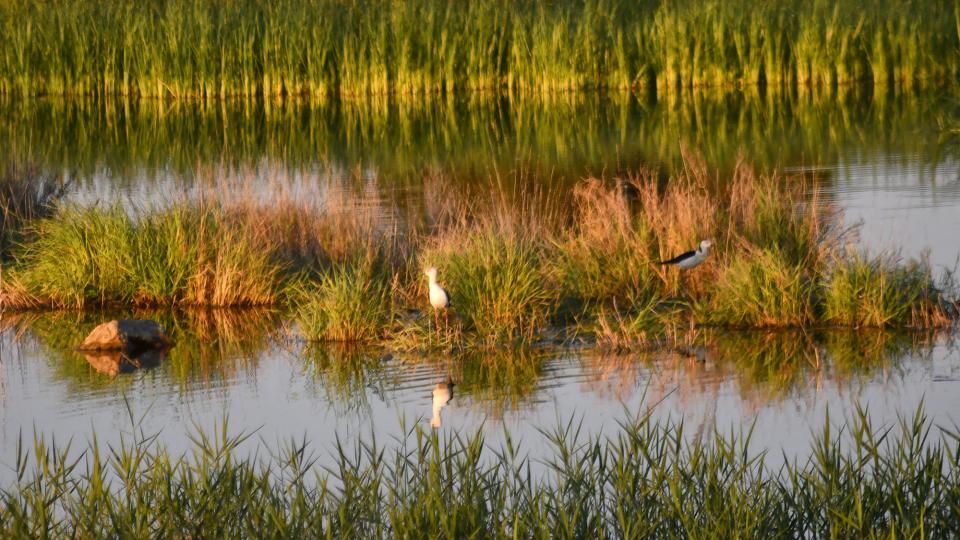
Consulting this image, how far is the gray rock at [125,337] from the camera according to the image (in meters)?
11.4

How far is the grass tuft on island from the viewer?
35.9 feet

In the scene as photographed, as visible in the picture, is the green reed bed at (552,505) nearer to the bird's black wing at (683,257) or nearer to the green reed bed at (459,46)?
the bird's black wing at (683,257)

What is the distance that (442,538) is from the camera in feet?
20.7

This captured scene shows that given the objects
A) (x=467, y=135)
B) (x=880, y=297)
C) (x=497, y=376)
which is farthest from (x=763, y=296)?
(x=467, y=135)

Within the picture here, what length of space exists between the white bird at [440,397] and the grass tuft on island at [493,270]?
3.02 ft

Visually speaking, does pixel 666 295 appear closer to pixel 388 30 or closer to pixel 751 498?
pixel 751 498

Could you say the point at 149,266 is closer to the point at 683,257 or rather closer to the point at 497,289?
the point at 497,289

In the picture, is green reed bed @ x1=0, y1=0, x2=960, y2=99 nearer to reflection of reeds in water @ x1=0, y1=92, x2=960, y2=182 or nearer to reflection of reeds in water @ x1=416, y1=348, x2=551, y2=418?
reflection of reeds in water @ x1=0, y1=92, x2=960, y2=182

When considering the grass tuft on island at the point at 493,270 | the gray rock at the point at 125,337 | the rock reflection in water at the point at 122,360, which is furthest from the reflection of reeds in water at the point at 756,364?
the gray rock at the point at 125,337

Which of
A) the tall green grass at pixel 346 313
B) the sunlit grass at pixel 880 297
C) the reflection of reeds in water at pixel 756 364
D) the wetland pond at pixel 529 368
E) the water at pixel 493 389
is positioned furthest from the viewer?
the tall green grass at pixel 346 313

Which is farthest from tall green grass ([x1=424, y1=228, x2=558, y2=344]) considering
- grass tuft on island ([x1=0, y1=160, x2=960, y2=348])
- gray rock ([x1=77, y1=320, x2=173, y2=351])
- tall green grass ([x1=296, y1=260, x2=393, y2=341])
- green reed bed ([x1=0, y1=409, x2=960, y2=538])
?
green reed bed ([x1=0, y1=409, x2=960, y2=538])

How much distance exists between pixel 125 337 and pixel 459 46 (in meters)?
19.3

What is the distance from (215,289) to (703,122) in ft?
41.8

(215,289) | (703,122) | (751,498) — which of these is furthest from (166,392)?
(703,122)
